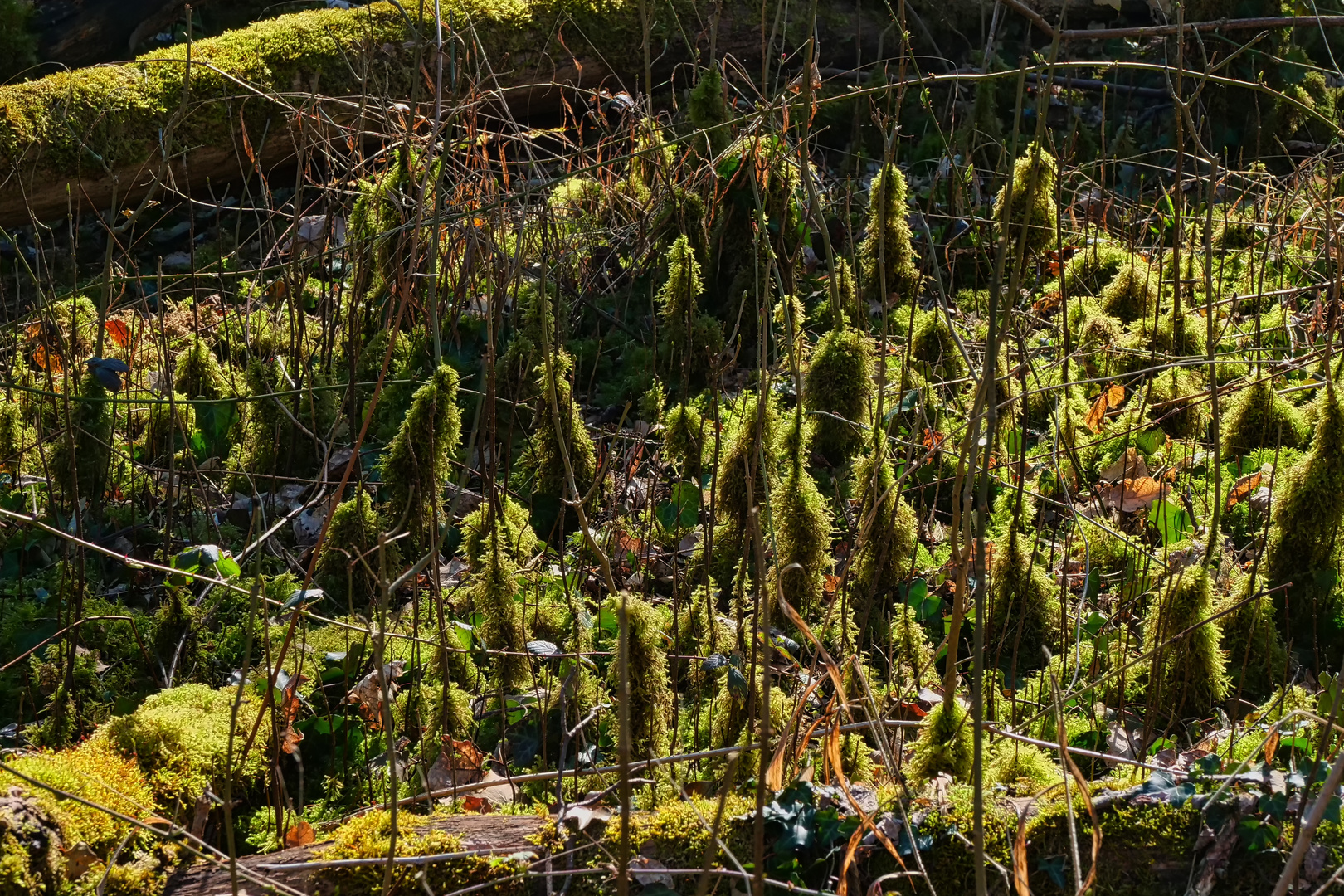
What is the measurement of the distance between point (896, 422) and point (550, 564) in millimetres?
1209

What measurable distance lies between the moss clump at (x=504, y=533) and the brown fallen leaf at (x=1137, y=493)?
1.77 metres

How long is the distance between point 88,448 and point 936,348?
2.91m

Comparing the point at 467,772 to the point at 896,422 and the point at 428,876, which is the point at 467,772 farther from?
the point at 896,422

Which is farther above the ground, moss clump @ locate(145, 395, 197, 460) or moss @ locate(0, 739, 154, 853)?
moss clump @ locate(145, 395, 197, 460)

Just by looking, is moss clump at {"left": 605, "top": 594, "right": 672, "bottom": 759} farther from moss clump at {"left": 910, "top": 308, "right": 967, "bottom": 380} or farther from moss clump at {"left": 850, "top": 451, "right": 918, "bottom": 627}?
moss clump at {"left": 910, "top": 308, "right": 967, "bottom": 380}

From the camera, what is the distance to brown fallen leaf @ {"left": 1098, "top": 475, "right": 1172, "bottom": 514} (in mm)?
3408

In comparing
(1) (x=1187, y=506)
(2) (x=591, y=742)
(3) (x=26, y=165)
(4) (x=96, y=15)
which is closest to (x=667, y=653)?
(2) (x=591, y=742)

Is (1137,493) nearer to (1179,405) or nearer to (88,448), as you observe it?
(1179,405)

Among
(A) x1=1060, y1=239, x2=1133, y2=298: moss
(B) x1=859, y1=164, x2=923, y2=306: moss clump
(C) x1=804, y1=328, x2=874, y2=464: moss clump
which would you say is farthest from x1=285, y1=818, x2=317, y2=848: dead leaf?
(A) x1=1060, y1=239, x2=1133, y2=298: moss

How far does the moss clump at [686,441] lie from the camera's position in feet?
11.6

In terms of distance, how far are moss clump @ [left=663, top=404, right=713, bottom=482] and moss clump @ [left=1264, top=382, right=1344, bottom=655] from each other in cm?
162

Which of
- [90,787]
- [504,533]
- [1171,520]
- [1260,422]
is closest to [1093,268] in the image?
[1260,422]

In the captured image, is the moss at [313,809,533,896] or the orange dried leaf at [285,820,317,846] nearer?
the moss at [313,809,533,896]

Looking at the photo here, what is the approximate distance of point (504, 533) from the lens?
3.15 metres
